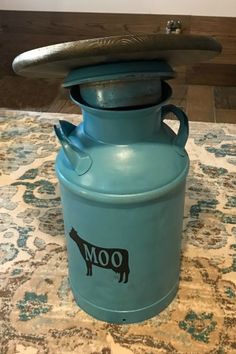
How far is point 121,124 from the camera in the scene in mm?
884

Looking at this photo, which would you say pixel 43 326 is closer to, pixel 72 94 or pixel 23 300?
pixel 23 300

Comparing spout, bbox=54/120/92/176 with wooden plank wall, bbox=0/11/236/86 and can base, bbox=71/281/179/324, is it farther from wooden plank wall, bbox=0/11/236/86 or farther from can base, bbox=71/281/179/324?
wooden plank wall, bbox=0/11/236/86

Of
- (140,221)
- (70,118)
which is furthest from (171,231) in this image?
(70,118)

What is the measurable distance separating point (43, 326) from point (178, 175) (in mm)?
523

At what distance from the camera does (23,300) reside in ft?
3.70

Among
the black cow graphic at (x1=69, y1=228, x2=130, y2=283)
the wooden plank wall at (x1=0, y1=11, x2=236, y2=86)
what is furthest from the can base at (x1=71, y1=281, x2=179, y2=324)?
the wooden plank wall at (x1=0, y1=11, x2=236, y2=86)

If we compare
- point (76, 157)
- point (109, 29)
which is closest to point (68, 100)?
point (109, 29)

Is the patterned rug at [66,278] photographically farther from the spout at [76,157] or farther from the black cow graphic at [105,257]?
the spout at [76,157]

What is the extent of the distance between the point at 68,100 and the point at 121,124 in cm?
149

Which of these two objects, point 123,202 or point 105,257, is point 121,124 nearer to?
point 123,202

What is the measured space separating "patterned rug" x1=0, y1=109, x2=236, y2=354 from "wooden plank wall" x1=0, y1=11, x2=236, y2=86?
2.77 ft

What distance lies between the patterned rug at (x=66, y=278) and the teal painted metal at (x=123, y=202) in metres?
0.08

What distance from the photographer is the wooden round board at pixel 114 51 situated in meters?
0.73

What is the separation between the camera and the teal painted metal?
89 centimetres
